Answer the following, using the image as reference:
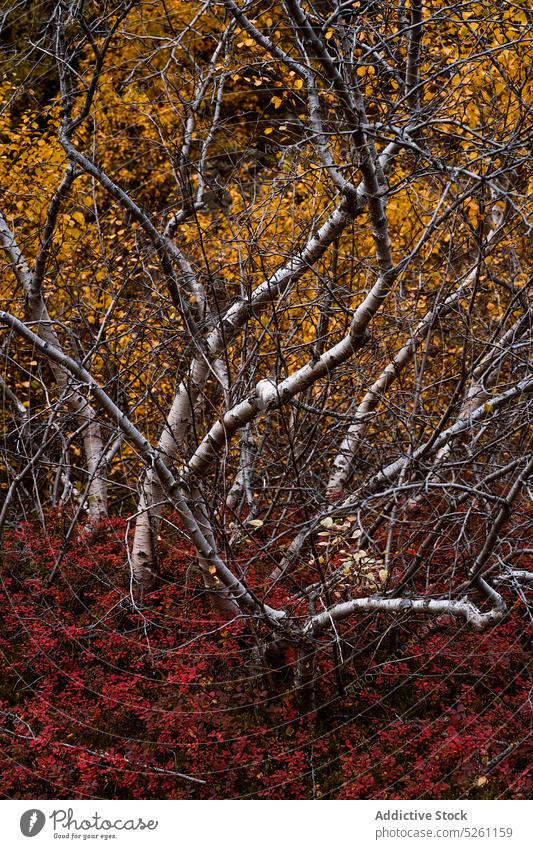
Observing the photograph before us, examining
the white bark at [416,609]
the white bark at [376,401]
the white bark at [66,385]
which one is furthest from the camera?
the white bark at [376,401]

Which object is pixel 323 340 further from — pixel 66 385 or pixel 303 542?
pixel 66 385

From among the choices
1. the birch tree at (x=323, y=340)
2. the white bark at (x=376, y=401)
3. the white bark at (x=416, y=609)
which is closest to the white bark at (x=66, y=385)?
the birch tree at (x=323, y=340)

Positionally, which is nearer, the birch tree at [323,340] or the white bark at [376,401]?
the birch tree at [323,340]

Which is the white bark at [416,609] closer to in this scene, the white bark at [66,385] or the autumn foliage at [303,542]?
the autumn foliage at [303,542]

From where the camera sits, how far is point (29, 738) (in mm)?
5004

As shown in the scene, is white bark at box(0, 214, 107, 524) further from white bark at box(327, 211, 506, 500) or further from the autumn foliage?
white bark at box(327, 211, 506, 500)

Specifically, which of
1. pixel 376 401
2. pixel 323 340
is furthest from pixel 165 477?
pixel 376 401

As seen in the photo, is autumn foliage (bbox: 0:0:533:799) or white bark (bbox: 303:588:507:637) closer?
white bark (bbox: 303:588:507:637)

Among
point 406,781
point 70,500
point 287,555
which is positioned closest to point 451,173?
point 287,555

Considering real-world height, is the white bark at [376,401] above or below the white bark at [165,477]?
above

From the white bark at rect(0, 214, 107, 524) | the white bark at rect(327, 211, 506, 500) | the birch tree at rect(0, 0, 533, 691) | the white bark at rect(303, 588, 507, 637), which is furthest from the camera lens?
the white bark at rect(327, 211, 506, 500)

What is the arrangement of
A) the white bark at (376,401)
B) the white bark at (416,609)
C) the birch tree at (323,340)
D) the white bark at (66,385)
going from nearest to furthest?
1. the white bark at (416,609)
2. the birch tree at (323,340)
3. the white bark at (66,385)
4. the white bark at (376,401)

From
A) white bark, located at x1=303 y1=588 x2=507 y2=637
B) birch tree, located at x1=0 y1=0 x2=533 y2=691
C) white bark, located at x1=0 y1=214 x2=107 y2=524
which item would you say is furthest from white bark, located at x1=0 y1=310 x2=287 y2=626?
white bark, located at x1=303 y1=588 x2=507 y2=637

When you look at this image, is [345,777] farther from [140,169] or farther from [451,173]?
[140,169]
